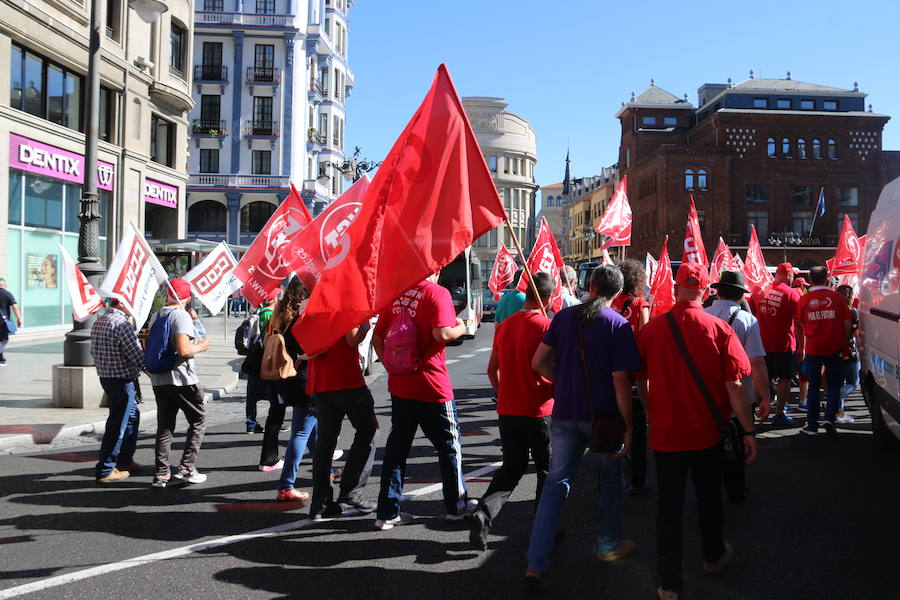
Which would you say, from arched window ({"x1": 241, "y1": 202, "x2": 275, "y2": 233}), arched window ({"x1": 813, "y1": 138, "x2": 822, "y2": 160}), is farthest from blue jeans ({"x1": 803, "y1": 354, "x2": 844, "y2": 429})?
arched window ({"x1": 813, "y1": 138, "x2": 822, "y2": 160})

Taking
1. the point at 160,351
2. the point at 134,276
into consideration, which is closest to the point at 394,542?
the point at 160,351

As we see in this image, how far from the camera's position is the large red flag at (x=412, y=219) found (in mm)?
4758

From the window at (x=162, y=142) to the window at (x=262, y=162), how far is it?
69.6 ft

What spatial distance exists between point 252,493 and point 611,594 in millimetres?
3400

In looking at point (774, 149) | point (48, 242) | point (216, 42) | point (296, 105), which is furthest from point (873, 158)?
point (48, 242)

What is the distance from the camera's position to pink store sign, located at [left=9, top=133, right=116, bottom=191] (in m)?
18.9

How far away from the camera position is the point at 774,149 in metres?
63.9

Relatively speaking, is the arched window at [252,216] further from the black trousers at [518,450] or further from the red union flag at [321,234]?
the black trousers at [518,450]

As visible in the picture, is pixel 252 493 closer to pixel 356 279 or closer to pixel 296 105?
pixel 356 279

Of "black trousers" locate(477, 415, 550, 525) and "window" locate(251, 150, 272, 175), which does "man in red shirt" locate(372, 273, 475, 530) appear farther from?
"window" locate(251, 150, 272, 175)

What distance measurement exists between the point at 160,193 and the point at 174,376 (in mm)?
21607

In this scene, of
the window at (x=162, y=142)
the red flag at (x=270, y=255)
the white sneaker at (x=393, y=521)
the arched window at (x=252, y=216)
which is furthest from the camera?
the arched window at (x=252, y=216)

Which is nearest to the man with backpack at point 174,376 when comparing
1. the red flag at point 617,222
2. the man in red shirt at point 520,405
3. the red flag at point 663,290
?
the man in red shirt at point 520,405

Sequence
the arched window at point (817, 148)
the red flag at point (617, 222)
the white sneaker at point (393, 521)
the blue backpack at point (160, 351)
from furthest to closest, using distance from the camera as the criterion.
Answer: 1. the arched window at point (817, 148)
2. the red flag at point (617, 222)
3. the blue backpack at point (160, 351)
4. the white sneaker at point (393, 521)
